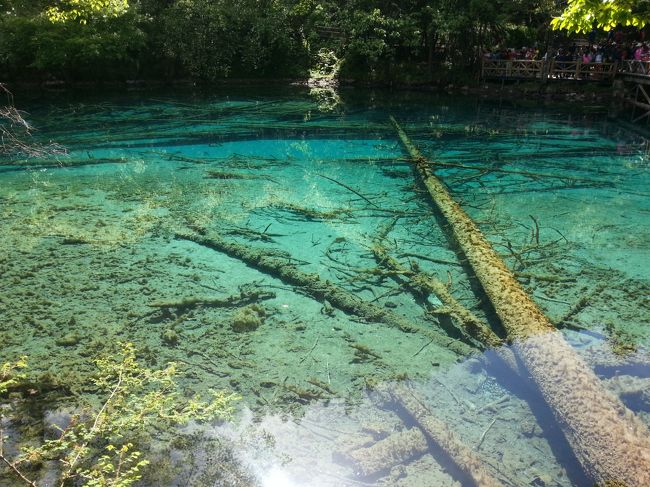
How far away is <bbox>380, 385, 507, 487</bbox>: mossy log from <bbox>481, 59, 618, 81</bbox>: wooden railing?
20.5 m

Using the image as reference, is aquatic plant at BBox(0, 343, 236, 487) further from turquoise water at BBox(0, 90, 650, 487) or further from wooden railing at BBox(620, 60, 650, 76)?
wooden railing at BBox(620, 60, 650, 76)

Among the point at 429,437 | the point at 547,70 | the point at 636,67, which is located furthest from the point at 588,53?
the point at 429,437

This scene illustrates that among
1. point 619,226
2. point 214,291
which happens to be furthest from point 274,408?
point 619,226

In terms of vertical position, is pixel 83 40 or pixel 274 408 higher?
pixel 83 40

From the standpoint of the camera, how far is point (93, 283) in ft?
18.6

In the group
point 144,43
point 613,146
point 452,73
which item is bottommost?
point 613,146

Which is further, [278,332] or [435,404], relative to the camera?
[278,332]

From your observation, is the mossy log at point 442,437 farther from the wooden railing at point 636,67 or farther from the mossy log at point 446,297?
the wooden railing at point 636,67

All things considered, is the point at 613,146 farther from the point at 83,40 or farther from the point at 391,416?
the point at 83,40

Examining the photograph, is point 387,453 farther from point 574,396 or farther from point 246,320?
point 246,320

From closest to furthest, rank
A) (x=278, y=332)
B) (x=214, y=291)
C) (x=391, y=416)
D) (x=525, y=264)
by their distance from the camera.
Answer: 1. (x=391, y=416)
2. (x=278, y=332)
3. (x=214, y=291)
4. (x=525, y=264)

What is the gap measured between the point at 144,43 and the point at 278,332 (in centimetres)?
2009

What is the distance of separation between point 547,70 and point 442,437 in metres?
21.0

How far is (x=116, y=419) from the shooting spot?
141 inches
